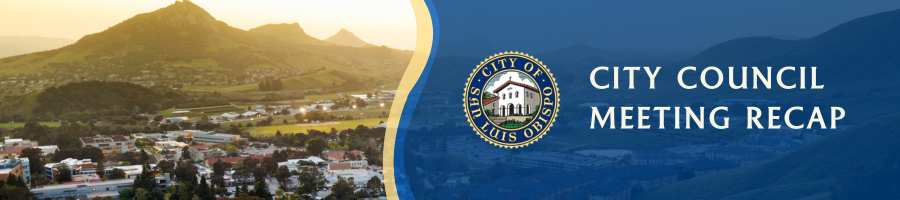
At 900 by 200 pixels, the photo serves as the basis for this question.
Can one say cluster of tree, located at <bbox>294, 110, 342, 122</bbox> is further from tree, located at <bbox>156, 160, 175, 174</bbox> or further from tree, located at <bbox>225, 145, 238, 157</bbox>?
tree, located at <bbox>156, 160, 175, 174</bbox>

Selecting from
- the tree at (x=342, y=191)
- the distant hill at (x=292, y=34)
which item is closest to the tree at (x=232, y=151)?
the tree at (x=342, y=191)

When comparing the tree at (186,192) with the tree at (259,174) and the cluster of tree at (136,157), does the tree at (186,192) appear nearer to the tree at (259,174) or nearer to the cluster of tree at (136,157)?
the tree at (259,174)

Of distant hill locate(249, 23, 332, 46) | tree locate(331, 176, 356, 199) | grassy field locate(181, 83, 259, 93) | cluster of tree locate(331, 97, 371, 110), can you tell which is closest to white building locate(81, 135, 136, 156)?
cluster of tree locate(331, 97, 371, 110)

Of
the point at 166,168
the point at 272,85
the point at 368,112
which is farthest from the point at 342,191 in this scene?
the point at 272,85

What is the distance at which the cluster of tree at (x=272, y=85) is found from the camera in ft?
84.5

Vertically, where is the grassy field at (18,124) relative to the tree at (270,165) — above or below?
above

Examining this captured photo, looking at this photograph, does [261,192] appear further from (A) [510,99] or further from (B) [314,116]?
(B) [314,116]

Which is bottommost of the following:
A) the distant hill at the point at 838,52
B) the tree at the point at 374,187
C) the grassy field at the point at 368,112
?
the tree at the point at 374,187

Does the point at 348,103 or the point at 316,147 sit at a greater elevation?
the point at 348,103

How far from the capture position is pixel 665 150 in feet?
27.9

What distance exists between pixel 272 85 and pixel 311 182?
16.3 meters

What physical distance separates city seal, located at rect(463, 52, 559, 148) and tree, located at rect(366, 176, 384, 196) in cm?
742

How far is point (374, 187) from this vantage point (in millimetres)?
10430

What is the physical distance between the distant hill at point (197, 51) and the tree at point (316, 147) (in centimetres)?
1057
